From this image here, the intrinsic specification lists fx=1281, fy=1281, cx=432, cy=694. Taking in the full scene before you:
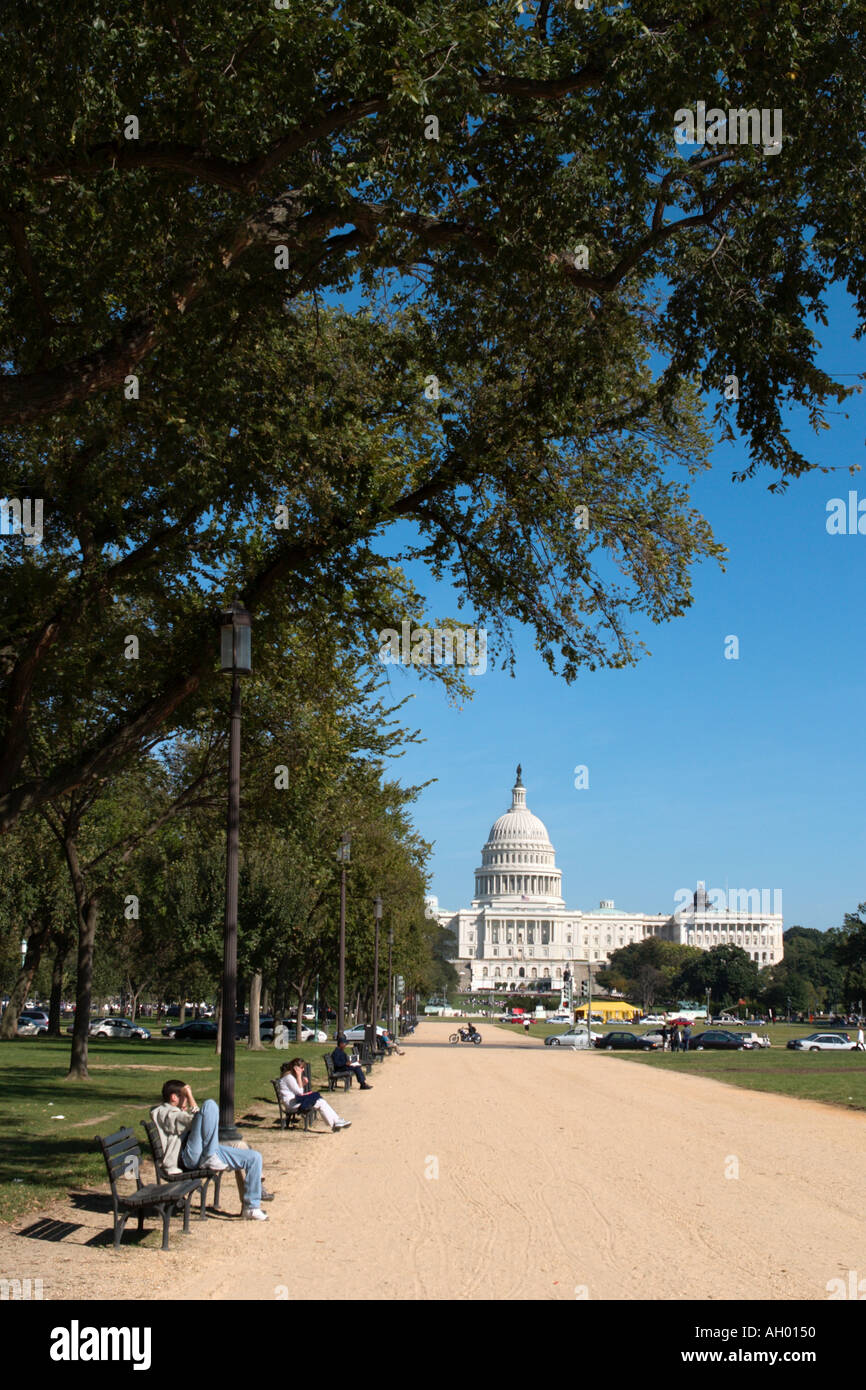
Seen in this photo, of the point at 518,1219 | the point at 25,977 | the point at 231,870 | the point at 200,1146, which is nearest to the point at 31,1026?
the point at 25,977

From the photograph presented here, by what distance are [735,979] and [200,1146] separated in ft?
496

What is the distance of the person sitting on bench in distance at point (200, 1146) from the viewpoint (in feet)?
36.9

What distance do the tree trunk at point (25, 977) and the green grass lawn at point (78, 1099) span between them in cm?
352

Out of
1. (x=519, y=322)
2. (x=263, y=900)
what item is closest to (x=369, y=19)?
(x=519, y=322)

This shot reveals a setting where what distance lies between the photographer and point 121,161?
9492mm

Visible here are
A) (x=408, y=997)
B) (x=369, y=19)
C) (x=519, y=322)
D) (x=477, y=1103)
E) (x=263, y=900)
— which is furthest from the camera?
(x=408, y=997)

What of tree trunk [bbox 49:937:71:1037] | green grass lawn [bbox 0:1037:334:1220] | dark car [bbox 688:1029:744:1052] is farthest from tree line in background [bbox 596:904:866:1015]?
green grass lawn [bbox 0:1037:334:1220]

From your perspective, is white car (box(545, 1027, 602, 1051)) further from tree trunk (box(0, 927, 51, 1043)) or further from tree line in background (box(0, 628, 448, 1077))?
tree trunk (box(0, 927, 51, 1043))

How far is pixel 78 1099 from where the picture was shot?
23.1 meters

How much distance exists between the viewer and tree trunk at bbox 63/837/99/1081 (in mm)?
27766

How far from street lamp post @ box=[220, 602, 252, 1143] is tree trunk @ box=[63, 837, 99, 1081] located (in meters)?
14.0

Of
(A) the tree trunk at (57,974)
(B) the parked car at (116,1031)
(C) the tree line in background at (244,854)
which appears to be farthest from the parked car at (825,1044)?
(A) the tree trunk at (57,974)
